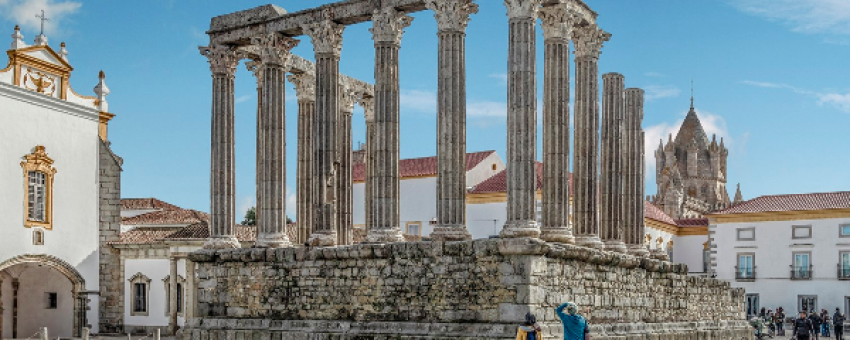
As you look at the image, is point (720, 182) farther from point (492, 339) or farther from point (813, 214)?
point (492, 339)

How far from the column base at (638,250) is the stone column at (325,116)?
25.0 feet

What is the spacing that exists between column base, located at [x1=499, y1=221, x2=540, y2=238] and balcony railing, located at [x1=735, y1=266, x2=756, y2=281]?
109ft

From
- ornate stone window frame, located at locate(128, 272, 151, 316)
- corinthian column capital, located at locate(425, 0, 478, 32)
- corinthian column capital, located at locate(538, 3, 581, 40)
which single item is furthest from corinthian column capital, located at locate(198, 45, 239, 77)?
ornate stone window frame, located at locate(128, 272, 151, 316)

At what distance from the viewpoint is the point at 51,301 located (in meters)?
40.2

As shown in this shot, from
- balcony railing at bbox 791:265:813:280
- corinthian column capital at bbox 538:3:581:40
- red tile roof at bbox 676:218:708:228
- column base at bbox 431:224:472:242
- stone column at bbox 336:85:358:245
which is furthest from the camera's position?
red tile roof at bbox 676:218:708:228

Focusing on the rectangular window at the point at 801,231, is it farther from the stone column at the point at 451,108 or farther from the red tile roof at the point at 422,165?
the stone column at the point at 451,108

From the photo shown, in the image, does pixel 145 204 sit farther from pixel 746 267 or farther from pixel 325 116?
pixel 746 267

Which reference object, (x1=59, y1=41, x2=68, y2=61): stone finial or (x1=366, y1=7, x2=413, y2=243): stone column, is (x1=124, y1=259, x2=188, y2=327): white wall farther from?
(x1=366, y1=7, x2=413, y2=243): stone column

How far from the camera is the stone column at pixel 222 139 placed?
29.4 m

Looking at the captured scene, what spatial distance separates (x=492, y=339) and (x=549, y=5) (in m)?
7.92

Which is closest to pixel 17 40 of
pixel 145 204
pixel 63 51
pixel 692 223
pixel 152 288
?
pixel 63 51

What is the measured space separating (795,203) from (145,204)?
30.8 m

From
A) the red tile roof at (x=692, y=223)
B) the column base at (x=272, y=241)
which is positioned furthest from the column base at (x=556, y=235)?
the red tile roof at (x=692, y=223)

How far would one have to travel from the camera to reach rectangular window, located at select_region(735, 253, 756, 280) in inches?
2116
